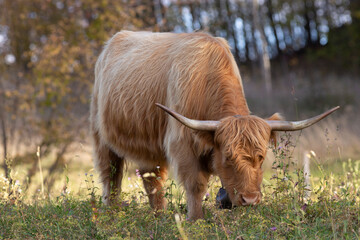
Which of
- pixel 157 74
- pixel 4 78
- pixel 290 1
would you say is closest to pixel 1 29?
pixel 4 78

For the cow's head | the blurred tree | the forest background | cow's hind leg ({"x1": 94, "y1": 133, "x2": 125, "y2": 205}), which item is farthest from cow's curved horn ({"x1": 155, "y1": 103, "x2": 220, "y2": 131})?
the blurred tree

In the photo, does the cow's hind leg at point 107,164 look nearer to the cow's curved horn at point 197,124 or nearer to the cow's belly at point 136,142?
the cow's belly at point 136,142

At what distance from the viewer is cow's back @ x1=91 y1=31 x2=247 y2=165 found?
4.75 metres

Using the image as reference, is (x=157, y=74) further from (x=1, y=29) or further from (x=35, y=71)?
(x=1, y=29)

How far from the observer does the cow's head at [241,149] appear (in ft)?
13.3

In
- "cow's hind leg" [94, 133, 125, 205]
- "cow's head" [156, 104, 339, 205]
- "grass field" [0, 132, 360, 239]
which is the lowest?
"cow's hind leg" [94, 133, 125, 205]

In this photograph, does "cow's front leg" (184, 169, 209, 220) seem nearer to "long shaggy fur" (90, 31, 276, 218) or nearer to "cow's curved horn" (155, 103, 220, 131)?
"long shaggy fur" (90, 31, 276, 218)

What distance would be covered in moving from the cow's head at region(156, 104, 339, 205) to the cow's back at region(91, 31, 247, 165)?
1.25 ft

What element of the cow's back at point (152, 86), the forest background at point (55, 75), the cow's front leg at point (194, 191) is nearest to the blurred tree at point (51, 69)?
the forest background at point (55, 75)

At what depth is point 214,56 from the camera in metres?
4.95

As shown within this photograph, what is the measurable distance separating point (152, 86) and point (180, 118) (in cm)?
123

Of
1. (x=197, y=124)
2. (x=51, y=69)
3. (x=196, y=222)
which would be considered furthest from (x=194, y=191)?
(x=51, y=69)

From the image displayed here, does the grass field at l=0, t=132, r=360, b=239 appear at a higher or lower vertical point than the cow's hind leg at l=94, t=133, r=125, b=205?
higher

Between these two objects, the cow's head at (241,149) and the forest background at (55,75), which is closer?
the cow's head at (241,149)
